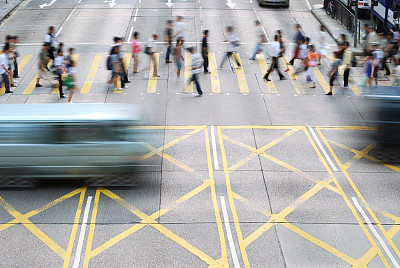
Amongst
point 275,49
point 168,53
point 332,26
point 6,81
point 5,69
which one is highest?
point 5,69

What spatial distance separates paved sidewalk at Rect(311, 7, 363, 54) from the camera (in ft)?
88.5

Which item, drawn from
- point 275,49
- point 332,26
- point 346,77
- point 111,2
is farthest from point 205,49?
point 111,2

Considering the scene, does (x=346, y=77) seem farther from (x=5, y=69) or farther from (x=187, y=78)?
(x=5, y=69)

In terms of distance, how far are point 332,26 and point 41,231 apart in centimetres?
2230

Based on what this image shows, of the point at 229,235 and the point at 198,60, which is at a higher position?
the point at 198,60

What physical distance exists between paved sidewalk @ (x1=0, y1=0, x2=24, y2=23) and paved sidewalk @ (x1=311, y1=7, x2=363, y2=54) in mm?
17725

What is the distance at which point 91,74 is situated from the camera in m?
21.6

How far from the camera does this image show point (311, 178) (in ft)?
45.3

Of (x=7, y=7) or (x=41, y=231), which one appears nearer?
(x=41, y=231)

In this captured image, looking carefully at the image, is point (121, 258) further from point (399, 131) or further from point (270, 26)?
point (270, 26)

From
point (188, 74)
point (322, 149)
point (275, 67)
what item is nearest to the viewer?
point (322, 149)

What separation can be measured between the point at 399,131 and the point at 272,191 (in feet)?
13.0

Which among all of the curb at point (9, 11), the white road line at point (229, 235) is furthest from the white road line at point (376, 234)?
the curb at point (9, 11)

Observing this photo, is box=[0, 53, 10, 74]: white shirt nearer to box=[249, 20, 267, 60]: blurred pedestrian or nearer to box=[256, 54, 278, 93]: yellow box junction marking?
box=[256, 54, 278, 93]: yellow box junction marking
